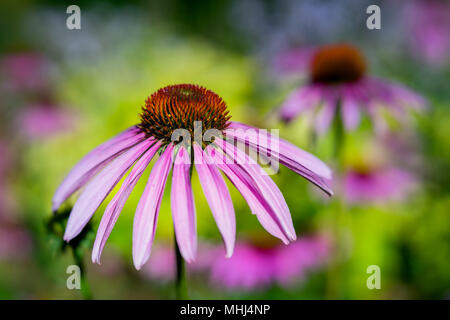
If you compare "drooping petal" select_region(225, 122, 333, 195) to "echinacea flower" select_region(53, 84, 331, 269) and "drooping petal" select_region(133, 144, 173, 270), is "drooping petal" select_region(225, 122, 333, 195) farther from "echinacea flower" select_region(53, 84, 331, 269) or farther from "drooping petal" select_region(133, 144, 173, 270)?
"drooping petal" select_region(133, 144, 173, 270)

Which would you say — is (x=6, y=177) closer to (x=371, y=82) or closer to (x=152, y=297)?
(x=152, y=297)

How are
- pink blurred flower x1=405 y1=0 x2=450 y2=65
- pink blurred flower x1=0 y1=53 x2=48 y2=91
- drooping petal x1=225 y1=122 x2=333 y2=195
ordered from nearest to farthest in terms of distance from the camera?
1. drooping petal x1=225 y1=122 x2=333 y2=195
2. pink blurred flower x1=405 y1=0 x2=450 y2=65
3. pink blurred flower x1=0 y1=53 x2=48 y2=91

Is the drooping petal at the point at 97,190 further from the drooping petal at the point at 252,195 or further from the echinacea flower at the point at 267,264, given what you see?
the echinacea flower at the point at 267,264

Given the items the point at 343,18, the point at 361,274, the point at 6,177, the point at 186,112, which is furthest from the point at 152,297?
the point at 343,18

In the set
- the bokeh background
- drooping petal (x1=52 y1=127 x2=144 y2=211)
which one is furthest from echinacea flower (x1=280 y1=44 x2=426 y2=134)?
drooping petal (x1=52 y1=127 x2=144 y2=211)

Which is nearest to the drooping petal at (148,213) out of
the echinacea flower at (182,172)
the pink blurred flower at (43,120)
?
the echinacea flower at (182,172)
